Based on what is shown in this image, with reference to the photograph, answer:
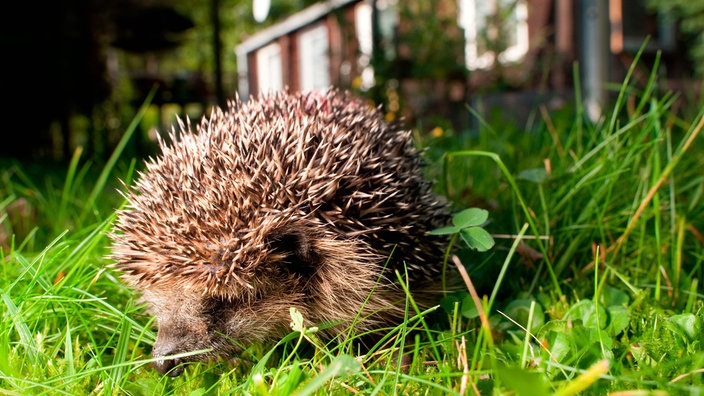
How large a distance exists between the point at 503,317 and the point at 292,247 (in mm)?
923

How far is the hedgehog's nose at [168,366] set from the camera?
6.70 ft

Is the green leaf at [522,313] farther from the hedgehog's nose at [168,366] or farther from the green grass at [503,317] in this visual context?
the hedgehog's nose at [168,366]

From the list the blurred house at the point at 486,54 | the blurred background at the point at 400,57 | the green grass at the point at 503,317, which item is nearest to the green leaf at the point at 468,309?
the green grass at the point at 503,317

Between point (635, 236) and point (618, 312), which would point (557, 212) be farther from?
point (618, 312)

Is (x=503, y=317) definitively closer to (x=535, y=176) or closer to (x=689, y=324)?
(x=689, y=324)

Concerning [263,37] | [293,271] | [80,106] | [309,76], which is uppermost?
[263,37]

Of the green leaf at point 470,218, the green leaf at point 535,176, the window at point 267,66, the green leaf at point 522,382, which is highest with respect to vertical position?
the window at point 267,66

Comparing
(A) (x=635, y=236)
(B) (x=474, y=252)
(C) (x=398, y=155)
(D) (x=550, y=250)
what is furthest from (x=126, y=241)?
(A) (x=635, y=236)

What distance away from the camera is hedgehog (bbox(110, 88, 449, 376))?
86.7 inches

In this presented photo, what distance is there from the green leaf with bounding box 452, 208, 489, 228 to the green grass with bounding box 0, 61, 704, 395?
0.7 inches

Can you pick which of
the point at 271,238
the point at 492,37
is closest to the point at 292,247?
the point at 271,238

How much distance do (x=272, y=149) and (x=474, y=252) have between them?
1.13 meters

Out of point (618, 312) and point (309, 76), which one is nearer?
point (618, 312)

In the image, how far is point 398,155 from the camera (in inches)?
110
